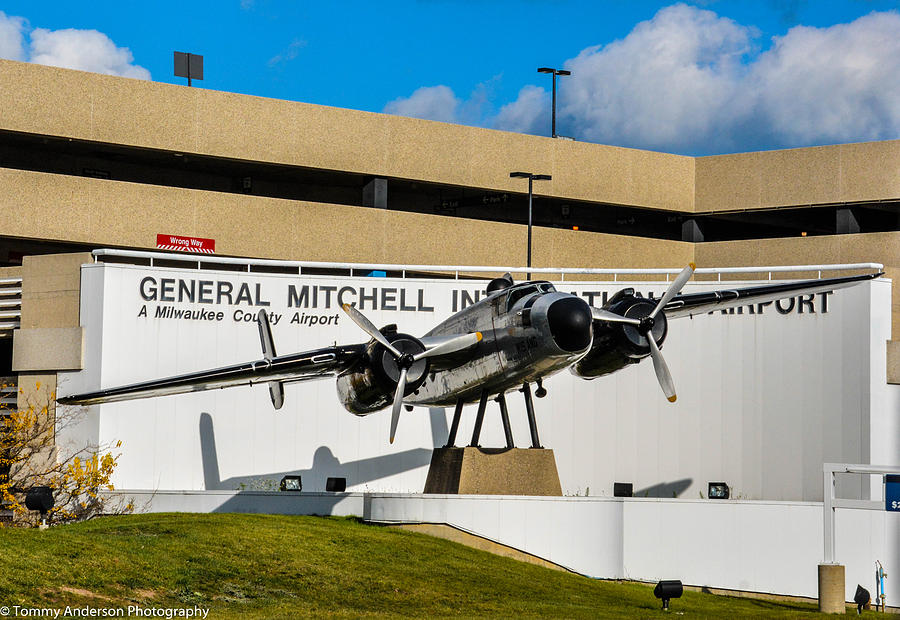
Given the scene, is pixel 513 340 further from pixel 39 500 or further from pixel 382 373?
pixel 39 500

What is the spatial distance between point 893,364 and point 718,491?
645cm

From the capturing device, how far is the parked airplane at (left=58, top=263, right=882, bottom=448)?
2759 centimetres

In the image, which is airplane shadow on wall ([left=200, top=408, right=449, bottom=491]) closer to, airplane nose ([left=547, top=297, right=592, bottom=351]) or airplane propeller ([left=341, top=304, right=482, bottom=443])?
airplane propeller ([left=341, top=304, right=482, bottom=443])

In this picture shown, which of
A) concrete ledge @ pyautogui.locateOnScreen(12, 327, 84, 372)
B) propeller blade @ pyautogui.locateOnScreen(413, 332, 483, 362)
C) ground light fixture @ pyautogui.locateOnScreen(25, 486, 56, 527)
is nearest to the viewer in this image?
ground light fixture @ pyautogui.locateOnScreen(25, 486, 56, 527)

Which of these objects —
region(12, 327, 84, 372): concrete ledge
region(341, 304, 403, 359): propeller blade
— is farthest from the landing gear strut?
region(12, 327, 84, 372): concrete ledge

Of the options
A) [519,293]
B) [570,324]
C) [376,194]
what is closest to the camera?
[570,324]

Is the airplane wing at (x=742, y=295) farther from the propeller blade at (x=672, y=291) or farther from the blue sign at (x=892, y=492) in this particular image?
the blue sign at (x=892, y=492)

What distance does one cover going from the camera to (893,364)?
33.6 m

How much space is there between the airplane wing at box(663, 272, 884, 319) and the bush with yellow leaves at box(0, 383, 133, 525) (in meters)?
17.0

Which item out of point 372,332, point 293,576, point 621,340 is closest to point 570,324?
point 621,340

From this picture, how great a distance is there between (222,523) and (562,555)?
9227 mm

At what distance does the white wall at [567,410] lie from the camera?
34094mm

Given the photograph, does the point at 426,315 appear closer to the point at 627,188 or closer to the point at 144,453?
the point at 144,453

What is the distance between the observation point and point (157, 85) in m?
45.8
